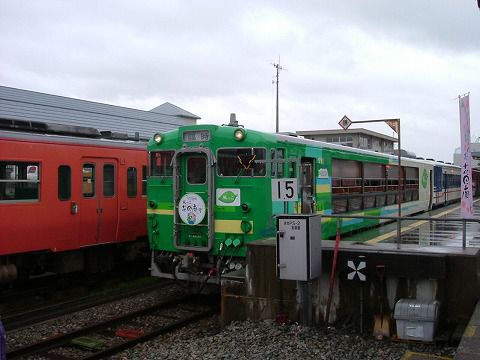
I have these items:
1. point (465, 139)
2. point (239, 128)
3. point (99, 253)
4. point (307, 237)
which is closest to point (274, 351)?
point (307, 237)

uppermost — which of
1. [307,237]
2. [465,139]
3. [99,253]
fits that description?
[465,139]

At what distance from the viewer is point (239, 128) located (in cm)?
912

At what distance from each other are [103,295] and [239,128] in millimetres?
4522

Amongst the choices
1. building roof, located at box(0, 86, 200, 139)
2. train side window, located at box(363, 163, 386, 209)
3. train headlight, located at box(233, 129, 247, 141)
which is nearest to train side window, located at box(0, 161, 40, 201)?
train headlight, located at box(233, 129, 247, 141)

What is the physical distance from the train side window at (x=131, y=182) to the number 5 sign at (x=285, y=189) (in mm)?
5109

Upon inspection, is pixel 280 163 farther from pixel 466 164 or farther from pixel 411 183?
pixel 411 183

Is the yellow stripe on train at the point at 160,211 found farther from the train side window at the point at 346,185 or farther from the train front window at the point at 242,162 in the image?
the train side window at the point at 346,185

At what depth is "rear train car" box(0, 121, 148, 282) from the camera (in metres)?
9.48

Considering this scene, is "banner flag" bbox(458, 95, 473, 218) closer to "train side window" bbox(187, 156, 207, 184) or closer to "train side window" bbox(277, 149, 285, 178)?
"train side window" bbox(277, 149, 285, 178)

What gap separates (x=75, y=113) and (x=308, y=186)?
49.0 feet

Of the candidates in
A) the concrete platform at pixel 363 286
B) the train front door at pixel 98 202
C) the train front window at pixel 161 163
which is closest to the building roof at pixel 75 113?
the train front door at pixel 98 202

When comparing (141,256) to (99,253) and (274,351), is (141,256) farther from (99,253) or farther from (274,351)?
(274,351)

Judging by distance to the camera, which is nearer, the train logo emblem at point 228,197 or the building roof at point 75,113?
the train logo emblem at point 228,197

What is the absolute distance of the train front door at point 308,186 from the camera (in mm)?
10086
